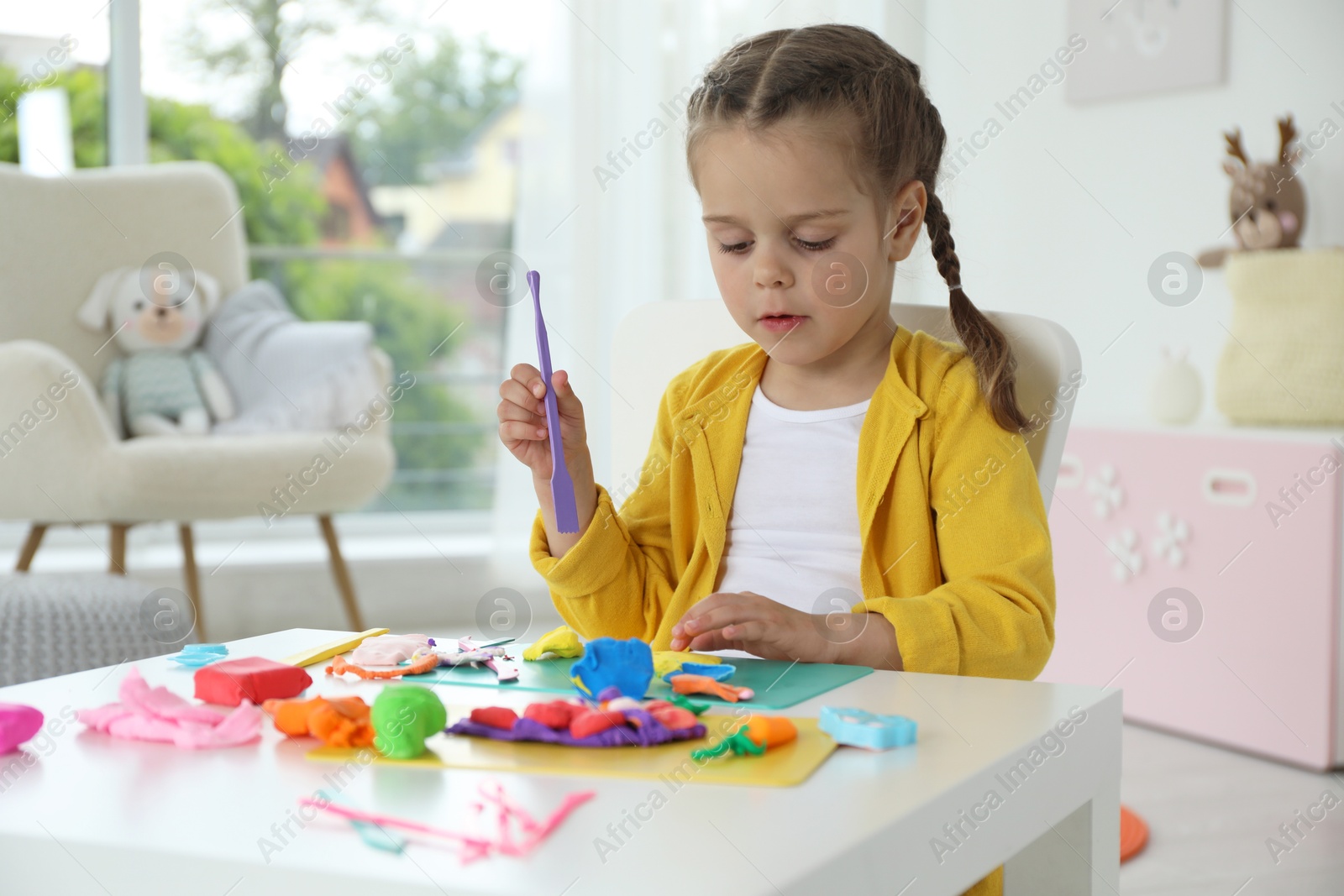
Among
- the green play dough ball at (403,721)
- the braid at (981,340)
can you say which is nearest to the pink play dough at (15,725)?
the green play dough ball at (403,721)

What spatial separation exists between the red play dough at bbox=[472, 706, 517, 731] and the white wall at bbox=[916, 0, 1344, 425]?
1.88 metres

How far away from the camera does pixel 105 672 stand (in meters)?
0.68

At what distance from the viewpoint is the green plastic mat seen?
0.62m

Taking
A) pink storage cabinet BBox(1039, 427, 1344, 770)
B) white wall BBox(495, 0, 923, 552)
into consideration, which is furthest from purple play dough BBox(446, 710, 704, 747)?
white wall BBox(495, 0, 923, 552)

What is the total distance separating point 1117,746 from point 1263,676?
146 centimetres

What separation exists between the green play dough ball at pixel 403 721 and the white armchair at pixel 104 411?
6.04 feet

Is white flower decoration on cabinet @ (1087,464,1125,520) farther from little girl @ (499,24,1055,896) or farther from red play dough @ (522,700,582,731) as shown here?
red play dough @ (522,700,582,731)

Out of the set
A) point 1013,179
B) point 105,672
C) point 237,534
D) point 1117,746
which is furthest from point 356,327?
point 1117,746

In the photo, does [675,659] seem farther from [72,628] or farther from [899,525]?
[72,628]

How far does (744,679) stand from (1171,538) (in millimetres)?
1590

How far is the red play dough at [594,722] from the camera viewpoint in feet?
1.75

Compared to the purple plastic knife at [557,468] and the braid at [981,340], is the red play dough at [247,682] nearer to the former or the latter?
the purple plastic knife at [557,468]

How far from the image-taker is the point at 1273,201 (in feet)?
6.95

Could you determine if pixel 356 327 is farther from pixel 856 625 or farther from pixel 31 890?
pixel 31 890
